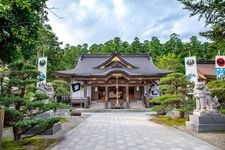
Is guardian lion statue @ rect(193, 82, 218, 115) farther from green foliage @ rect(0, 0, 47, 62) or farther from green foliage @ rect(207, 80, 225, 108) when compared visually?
green foliage @ rect(0, 0, 47, 62)

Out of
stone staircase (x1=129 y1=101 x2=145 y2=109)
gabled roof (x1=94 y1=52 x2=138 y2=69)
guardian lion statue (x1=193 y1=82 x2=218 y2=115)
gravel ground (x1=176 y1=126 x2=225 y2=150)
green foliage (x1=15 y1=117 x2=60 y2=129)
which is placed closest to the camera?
green foliage (x1=15 y1=117 x2=60 y2=129)

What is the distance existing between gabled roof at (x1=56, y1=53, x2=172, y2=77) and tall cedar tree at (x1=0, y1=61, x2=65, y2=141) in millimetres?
20313

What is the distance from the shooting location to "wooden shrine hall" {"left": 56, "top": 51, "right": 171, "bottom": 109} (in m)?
29.0

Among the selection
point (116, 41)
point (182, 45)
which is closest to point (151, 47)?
point (182, 45)

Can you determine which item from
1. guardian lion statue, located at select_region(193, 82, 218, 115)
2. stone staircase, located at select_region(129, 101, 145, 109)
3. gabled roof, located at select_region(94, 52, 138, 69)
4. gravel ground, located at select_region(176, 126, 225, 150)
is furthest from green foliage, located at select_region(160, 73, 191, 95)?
gabled roof, located at select_region(94, 52, 138, 69)

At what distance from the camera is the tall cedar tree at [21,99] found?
7.52 metres

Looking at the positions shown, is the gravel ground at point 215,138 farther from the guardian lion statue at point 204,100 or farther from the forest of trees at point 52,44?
the forest of trees at point 52,44

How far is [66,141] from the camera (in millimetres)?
8531

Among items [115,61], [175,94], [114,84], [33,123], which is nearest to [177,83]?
[175,94]

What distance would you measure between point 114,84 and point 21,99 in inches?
888

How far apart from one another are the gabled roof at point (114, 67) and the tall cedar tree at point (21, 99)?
66.6 ft

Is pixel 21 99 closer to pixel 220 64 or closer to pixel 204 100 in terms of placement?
pixel 204 100

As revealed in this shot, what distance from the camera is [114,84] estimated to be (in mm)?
30281

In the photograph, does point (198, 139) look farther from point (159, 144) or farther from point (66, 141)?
point (66, 141)
